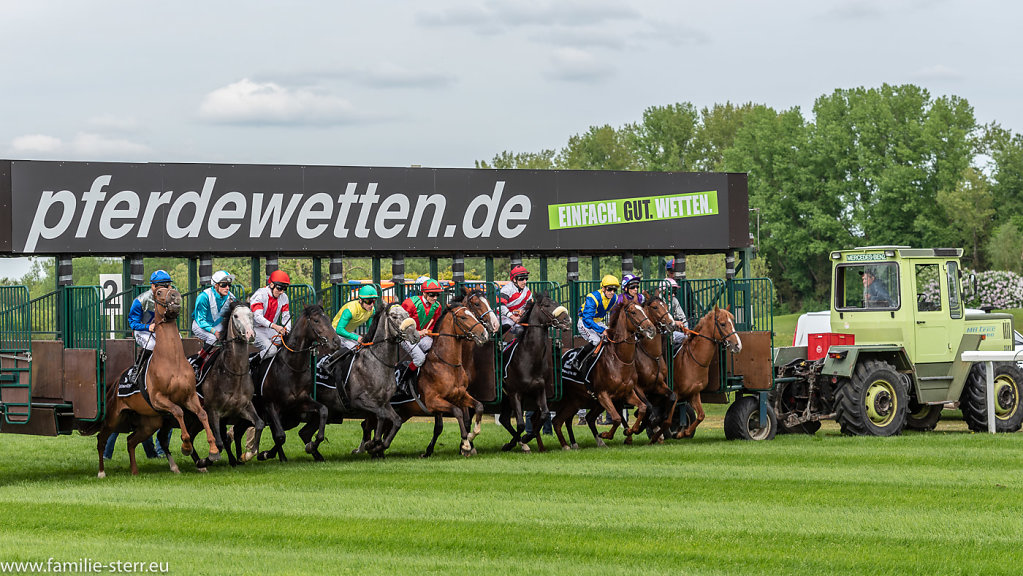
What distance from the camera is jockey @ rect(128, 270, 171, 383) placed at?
14.6m

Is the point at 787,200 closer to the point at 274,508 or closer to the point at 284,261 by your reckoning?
the point at 284,261

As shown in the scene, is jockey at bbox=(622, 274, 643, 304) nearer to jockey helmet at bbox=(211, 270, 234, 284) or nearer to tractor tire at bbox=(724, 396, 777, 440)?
tractor tire at bbox=(724, 396, 777, 440)

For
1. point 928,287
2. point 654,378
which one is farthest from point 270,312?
point 928,287

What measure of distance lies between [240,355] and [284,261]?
3737 centimetres

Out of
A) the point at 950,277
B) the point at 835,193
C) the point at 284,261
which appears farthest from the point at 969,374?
the point at 835,193

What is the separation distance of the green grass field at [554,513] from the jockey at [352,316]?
1422 millimetres

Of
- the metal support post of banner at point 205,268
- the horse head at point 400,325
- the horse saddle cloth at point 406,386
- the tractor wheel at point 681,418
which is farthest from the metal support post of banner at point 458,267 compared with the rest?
the horse head at point 400,325

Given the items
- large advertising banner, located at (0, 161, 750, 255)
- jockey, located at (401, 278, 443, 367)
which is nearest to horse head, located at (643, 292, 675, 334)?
jockey, located at (401, 278, 443, 367)

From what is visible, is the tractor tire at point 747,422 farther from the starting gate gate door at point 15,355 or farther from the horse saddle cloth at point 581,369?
the starting gate gate door at point 15,355

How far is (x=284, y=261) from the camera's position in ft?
170

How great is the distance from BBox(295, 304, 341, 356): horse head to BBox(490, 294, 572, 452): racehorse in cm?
242

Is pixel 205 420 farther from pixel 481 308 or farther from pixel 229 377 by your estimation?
pixel 481 308

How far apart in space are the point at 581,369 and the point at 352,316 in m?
3.11

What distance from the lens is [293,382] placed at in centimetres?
1609
